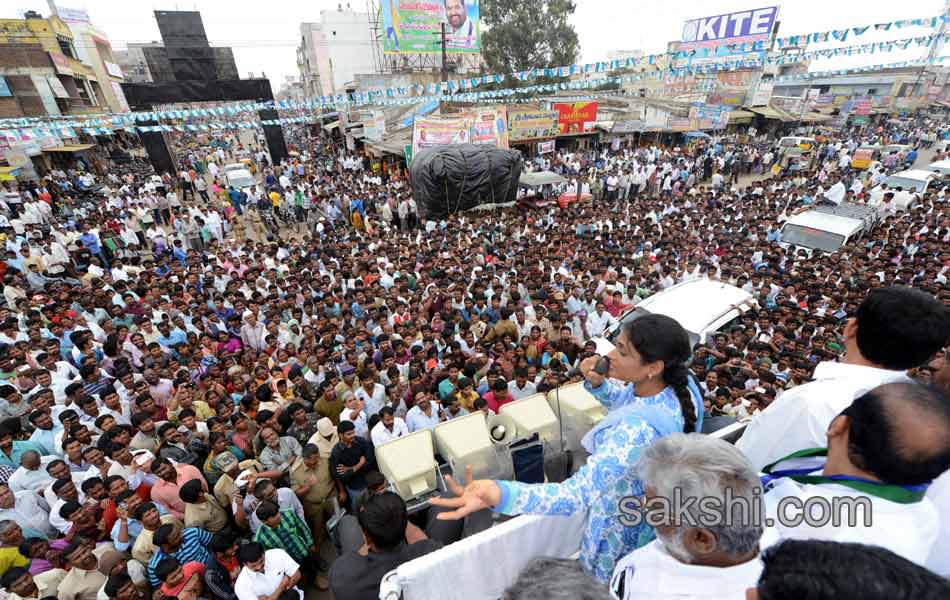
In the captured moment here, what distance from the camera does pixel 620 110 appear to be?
26.8m

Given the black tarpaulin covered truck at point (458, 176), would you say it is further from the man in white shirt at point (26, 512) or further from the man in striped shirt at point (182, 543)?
the man in striped shirt at point (182, 543)

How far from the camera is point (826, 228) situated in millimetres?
9773

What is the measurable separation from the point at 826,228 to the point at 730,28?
95.7 feet

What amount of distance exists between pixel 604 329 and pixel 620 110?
79.6 feet

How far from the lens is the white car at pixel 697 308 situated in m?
6.17

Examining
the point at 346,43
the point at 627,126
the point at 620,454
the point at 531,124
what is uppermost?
the point at 346,43

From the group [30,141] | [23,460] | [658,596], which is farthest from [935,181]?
[30,141]

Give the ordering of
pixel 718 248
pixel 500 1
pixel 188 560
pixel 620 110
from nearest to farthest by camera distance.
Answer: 1. pixel 188 560
2. pixel 718 248
3. pixel 620 110
4. pixel 500 1

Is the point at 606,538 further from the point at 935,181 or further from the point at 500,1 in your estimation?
the point at 500,1

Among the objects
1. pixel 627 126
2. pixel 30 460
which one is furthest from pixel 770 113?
pixel 30 460

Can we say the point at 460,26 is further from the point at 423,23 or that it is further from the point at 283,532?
the point at 283,532

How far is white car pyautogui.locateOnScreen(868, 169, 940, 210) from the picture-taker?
13156mm

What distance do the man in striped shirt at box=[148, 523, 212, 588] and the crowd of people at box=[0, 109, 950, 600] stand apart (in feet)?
0.06

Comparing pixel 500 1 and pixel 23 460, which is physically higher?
pixel 500 1
